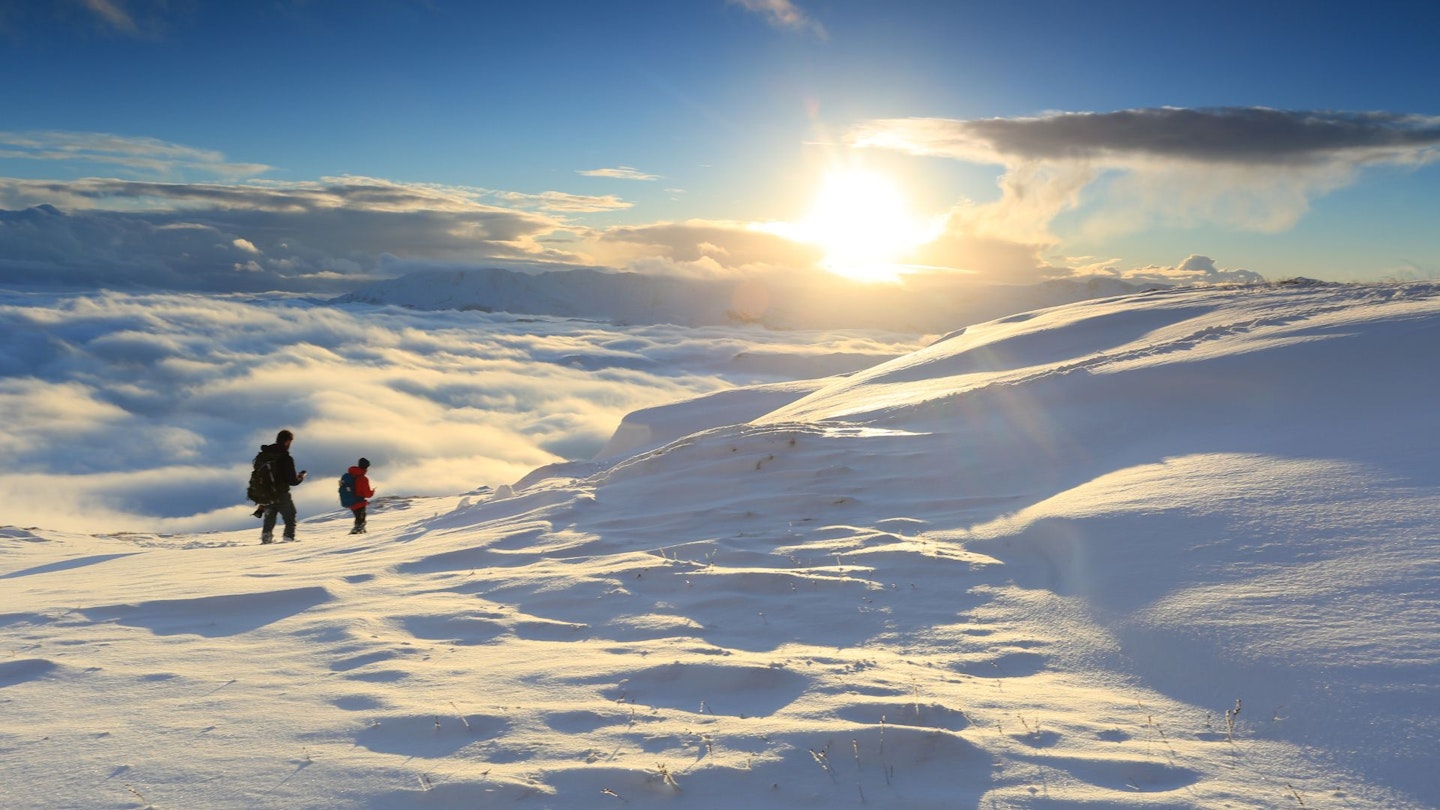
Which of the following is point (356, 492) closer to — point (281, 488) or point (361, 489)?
point (361, 489)

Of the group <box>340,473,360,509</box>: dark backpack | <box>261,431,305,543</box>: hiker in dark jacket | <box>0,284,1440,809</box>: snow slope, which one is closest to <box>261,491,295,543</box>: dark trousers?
<box>261,431,305,543</box>: hiker in dark jacket

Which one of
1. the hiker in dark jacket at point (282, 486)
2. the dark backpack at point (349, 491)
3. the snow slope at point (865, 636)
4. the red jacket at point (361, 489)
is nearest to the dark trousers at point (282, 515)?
the hiker in dark jacket at point (282, 486)

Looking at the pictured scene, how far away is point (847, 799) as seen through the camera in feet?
9.37

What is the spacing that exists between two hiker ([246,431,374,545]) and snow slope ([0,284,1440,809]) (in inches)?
134

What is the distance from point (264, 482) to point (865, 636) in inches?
424

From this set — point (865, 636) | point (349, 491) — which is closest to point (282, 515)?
point (349, 491)

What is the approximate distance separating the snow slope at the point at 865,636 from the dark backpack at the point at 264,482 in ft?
11.1

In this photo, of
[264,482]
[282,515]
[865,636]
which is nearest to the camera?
[865,636]

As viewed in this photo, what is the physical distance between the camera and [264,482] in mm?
12086

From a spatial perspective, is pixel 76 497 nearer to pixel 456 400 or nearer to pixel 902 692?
pixel 456 400

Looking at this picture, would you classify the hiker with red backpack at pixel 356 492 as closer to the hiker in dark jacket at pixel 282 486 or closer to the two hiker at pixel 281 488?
the two hiker at pixel 281 488

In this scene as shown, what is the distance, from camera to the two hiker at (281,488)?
1212 cm

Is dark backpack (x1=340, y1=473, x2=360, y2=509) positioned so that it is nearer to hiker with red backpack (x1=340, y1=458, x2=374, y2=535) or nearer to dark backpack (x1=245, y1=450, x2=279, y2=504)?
hiker with red backpack (x1=340, y1=458, x2=374, y2=535)

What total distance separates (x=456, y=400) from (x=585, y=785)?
160 metres
